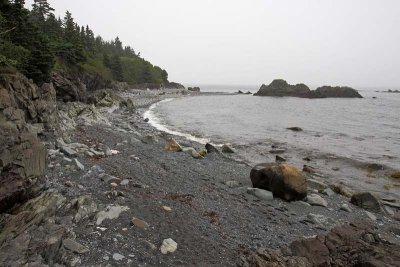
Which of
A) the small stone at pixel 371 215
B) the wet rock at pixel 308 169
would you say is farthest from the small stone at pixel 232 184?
the wet rock at pixel 308 169

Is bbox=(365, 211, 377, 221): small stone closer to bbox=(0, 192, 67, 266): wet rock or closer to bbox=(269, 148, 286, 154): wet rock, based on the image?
bbox=(0, 192, 67, 266): wet rock

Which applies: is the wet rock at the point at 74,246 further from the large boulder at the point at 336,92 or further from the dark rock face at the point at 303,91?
the large boulder at the point at 336,92

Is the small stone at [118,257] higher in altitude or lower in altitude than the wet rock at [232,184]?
higher

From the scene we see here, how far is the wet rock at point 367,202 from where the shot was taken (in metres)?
14.6

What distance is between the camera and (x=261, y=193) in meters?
14.1

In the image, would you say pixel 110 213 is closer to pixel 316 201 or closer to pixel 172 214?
pixel 172 214

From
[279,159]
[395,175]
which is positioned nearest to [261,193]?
[279,159]

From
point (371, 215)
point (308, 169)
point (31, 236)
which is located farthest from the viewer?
point (308, 169)

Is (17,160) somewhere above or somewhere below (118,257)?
above

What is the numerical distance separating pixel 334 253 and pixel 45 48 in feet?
112

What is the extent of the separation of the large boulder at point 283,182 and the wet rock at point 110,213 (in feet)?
24.6

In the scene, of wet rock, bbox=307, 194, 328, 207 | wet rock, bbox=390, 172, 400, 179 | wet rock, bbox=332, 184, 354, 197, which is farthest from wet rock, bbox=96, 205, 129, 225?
wet rock, bbox=390, 172, 400, 179

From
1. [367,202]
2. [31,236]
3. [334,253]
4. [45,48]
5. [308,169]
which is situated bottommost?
[308,169]

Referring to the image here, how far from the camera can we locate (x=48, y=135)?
17156 mm
